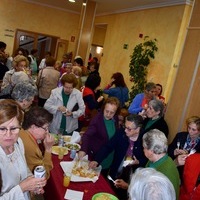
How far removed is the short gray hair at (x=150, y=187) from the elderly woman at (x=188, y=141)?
1.57m

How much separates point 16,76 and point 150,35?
15.8ft

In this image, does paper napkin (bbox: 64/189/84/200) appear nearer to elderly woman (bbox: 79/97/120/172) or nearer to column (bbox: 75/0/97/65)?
elderly woman (bbox: 79/97/120/172)

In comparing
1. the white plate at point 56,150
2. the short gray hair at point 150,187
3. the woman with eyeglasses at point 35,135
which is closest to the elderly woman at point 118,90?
the white plate at point 56,150

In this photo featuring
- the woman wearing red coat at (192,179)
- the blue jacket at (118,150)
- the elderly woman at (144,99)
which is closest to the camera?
the woman wearing red coat at (192,179)

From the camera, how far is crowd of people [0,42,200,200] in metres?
1.69

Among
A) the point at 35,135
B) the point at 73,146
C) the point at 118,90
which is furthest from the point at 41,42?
the point at 35,135

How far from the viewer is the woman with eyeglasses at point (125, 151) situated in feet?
8.91

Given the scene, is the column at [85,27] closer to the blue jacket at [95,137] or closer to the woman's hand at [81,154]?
the blue jacket at [95,137]

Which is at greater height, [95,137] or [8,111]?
[8,111]

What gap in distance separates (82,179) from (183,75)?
2.29 m

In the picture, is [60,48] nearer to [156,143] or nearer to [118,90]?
[118,90]

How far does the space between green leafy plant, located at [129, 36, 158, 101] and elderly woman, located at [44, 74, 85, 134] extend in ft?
12.3

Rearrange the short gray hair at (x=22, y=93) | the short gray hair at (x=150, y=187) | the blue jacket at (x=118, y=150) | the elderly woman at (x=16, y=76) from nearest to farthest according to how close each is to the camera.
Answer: the short gray hair at (x=150, y=187) < the short gray hair at (x=22, y=93) < the blue jacket at (x=118, y=150) < the elderly woman at (x=16, y=76)

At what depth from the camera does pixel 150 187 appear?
1.52 meters
